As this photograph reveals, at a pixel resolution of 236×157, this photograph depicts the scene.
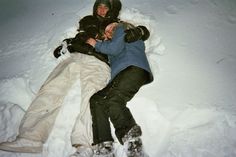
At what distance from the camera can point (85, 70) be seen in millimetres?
2709

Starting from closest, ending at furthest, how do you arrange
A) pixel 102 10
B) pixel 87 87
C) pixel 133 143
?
pixel 133 143
pixel 87 87
pixel 102 10

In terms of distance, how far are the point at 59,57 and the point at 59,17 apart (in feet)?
3.38

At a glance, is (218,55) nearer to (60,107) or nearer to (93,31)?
(93,31)

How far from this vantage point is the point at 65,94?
267 centimetres

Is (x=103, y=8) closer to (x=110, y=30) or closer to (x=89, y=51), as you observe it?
(x=110, y=30)

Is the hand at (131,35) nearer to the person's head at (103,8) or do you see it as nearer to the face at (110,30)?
the face at (110,30)

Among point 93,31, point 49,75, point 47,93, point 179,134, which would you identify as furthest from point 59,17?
point 179,134

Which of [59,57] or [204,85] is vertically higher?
[59,57]

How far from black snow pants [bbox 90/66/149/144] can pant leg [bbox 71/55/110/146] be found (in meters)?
0.10

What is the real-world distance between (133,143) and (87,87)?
0.76 m

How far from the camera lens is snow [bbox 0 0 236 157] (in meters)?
2.17

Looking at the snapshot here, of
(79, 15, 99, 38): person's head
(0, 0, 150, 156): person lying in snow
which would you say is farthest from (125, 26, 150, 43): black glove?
(79, 15, 99, 38): person's head

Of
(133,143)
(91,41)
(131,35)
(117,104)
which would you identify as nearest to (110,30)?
(91,41)

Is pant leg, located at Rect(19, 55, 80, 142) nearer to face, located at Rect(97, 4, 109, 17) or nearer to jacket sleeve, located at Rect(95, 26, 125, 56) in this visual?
jacket sleeve, located at Rect(95, 26, 125, 56)
